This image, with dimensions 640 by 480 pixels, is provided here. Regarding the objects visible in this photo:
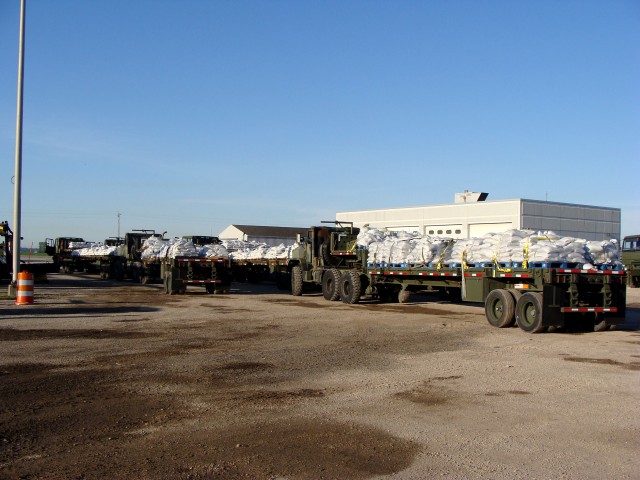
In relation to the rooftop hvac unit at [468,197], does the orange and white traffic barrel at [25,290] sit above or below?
below

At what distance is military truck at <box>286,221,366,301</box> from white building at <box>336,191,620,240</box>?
24.5m

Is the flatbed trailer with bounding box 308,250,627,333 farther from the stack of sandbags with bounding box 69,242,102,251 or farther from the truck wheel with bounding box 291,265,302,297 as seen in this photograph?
the stack of sandbags with bounding box 69,242,102,251

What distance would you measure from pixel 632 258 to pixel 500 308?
2539 centimetres

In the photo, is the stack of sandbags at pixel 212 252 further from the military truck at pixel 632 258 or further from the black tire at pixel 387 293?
the military truck at pixel 632 258

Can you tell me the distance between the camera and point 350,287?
2314 centimetres

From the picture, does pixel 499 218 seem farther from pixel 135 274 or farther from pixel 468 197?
pixel 135 274

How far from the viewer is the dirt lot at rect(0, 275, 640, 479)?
566 cm

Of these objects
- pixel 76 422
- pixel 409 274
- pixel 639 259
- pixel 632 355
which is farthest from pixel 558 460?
pixel 639 259

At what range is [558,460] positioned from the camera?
585 centimetres

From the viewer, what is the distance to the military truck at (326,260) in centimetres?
2451

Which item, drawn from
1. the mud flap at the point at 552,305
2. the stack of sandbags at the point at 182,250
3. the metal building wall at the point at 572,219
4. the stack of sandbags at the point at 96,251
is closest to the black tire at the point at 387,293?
the stack of sandbags at the point at 182,250

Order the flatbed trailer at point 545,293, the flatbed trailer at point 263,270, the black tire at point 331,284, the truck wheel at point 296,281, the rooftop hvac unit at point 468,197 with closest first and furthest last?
the flatbed trailer at point 545,293 < the black tire at point 331,284 < the truck wheel at point 296,281 < the flatbed trailer at point 263,270 < the rooftop hvac unit at point 468,197

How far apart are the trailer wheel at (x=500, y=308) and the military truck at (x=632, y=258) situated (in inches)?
954

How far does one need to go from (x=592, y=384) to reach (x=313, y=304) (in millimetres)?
14001
